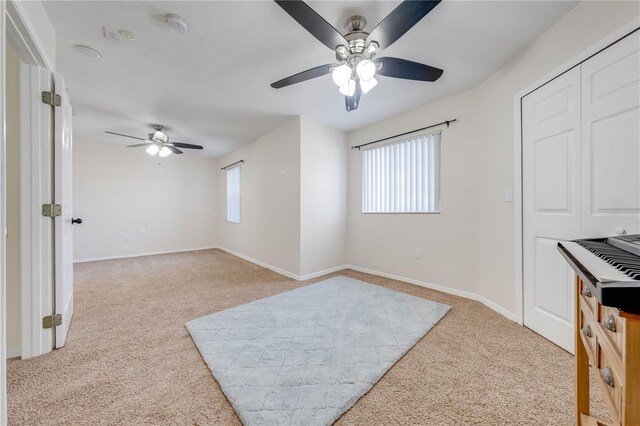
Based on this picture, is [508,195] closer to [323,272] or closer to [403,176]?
[403,176]

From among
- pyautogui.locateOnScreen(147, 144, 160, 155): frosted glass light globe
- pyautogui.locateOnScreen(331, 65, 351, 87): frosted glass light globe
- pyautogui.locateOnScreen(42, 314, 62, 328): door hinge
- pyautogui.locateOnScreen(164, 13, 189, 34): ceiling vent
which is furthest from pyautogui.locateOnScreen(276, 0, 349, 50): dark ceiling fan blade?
pyautogui.locateOnScreen(147, 144, 160, 155): frosted glass light globe

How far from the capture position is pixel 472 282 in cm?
271

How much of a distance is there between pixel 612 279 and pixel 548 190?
1.80 meters

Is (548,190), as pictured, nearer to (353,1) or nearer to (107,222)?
(353,1)

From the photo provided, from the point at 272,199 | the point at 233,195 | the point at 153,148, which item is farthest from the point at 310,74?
the point at 233,195

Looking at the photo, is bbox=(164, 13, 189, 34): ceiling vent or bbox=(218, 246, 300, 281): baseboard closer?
bbox=(164, 13, 189, 34): ceiling vent

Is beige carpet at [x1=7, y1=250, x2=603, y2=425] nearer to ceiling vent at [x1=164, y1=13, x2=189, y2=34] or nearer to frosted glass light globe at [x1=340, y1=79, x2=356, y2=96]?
frosted glass light globe at [x1=340, y1=79, x2=356, y2=96]

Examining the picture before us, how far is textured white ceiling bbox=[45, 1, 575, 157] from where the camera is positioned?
5.33 feet

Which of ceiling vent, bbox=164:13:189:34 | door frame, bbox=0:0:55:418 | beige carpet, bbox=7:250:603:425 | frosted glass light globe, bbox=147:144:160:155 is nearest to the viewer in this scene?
door frame, bbox=0:0:55:418

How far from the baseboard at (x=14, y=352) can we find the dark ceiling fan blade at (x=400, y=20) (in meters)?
3.10

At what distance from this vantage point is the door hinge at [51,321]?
1.64 m

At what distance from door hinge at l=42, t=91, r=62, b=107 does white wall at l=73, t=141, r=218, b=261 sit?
4.05 metres

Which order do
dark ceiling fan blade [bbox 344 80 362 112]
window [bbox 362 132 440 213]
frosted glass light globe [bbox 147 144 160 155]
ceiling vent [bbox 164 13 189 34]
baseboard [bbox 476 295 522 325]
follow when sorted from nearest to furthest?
1. ceiling vent [bbox 164 13 189 34]
2. dark ceiling fan blade [bbox 344 80 362 112]
3. baseboard [bbox 476 295 522 325]
4. window [bbox 362 132 440 213]
5. frosted glass light globe [bbox 147 144 160 155]

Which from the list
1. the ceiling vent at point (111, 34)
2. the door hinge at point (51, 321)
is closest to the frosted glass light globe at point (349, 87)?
the ceiling vent at point (111, 34)
